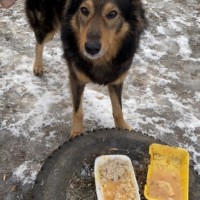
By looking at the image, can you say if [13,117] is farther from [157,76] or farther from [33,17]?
[157,76]

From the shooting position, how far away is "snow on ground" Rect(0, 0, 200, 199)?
12.8 feet

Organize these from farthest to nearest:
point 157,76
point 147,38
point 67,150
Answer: point 147,38 < point 157,76 < point 67,150

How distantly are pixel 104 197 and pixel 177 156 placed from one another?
0.84 m

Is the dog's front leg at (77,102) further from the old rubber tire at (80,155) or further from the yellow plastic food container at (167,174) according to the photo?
the yellow plastic food container at (167,174)

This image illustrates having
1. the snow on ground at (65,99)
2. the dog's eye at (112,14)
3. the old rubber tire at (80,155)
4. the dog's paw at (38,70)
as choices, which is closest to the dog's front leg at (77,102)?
the snow on ground at (65,99)

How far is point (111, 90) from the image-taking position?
396 centimetres

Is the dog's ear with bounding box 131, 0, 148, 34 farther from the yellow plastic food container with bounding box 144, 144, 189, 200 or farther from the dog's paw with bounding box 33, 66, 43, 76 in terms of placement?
the dog's paw with bounding box 33, 66, 43, 76

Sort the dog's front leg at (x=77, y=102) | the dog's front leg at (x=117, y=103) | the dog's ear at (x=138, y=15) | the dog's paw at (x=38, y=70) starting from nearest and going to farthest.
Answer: the dog's ear at (x=138, y=15)
the dog's front leg at (x=77, y=102)
the dog's front leg at (x=117, y=103)
the dog's paw at (x=38, y=70)

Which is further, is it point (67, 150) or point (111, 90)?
point (111, 90)

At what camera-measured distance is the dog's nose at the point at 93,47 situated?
2910 millimetres

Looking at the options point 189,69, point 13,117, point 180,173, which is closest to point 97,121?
point 13,117

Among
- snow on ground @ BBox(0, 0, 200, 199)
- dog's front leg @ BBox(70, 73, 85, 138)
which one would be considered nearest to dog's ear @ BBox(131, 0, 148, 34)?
dog's front leg @ BBox(70, 73, 85, 138)

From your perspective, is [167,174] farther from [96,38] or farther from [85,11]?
[85,11]

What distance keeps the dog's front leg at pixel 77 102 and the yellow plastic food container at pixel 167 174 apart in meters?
0.97
